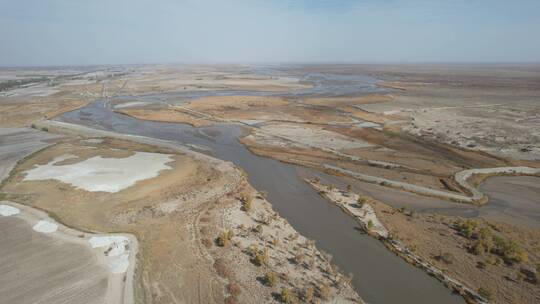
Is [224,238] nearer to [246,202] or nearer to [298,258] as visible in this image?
[298,258]

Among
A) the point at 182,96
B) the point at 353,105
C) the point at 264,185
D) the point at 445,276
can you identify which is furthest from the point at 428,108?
the point at 182,96

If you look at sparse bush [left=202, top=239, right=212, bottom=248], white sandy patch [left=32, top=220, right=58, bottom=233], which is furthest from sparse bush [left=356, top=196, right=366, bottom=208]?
white sandy patch [left=32, top=220, right=58, bottom=233]

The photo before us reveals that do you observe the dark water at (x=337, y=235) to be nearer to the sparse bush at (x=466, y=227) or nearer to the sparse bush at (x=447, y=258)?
the sparse bush at (x=447, y=258)

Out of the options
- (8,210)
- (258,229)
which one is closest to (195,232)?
(258,229)

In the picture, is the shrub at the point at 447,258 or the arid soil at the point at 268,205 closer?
the arid soil at the point at 268,205

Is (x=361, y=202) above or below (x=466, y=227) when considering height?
above

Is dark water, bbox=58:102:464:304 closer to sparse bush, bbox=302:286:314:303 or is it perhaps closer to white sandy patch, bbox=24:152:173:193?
sparse bush, bbox=302:286:314:303

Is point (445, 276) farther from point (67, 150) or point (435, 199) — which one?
point (67, 150)

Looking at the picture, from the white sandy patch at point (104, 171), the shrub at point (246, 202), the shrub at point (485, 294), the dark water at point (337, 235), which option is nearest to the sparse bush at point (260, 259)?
the dark water at point (337, 235)
